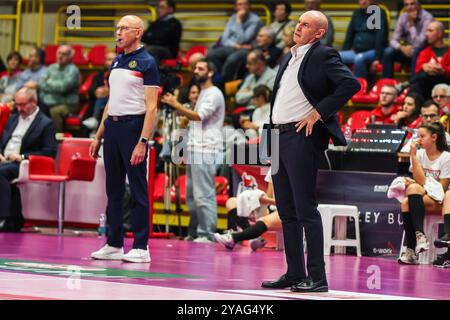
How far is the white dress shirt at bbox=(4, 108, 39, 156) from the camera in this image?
12.0 meters

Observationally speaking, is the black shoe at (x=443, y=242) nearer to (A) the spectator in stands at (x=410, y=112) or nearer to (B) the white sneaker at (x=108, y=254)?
(A) the spectator in stands at (x=410, y=112)

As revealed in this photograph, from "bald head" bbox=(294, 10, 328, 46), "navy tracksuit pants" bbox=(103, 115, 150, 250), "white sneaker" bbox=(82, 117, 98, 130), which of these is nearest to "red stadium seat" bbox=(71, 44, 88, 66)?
"white sneaker" bbox=(82, 117, 98, 130)

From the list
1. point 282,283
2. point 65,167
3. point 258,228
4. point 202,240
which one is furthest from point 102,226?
point 282,283

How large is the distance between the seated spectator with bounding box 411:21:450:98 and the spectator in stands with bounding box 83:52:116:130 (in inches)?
164

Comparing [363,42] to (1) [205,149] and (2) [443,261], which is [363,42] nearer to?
(1) [205,149]

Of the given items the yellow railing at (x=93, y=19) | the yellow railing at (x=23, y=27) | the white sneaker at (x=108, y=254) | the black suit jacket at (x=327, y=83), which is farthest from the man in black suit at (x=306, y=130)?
the yellow railing at (x=23, y=27)

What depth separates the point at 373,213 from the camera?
10.1m

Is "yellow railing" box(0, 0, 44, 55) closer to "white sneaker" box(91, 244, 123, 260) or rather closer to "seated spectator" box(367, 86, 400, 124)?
"seated spectator" box(367, 86, 400, 124)

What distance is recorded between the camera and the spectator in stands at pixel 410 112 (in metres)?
10.8

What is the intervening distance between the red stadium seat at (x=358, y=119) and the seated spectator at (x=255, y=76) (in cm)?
128

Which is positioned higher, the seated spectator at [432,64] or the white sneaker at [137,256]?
the seated spectator at [432,64]
